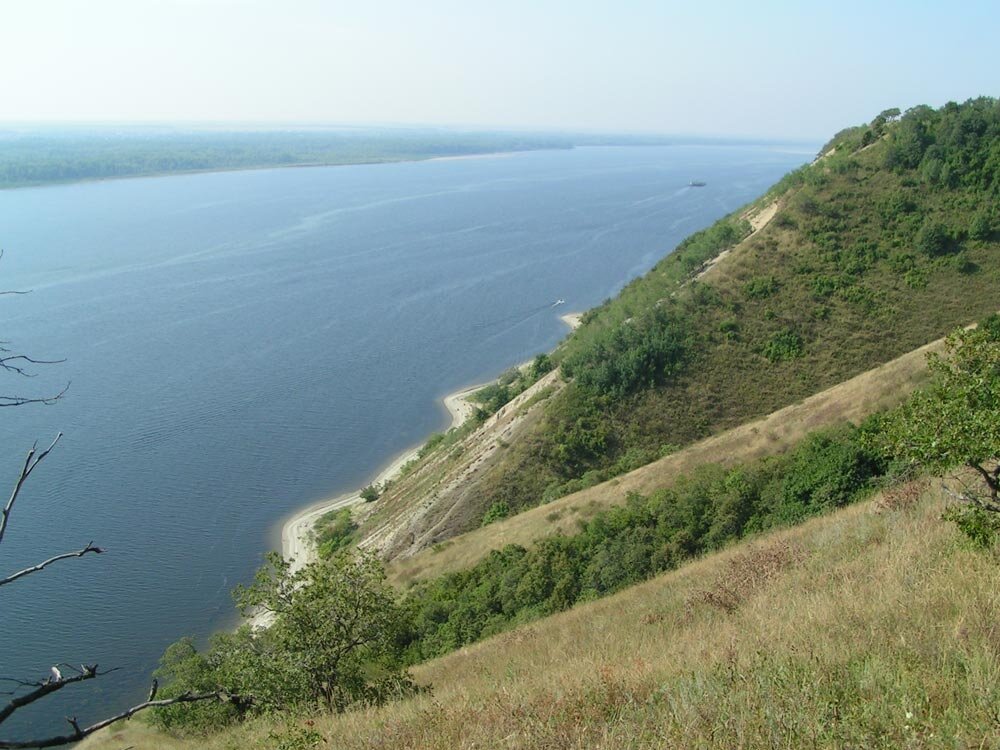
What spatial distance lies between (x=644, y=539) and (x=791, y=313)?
16851mm

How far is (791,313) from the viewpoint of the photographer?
29781 mm

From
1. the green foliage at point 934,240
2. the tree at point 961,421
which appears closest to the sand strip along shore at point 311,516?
the green foliage at point 934,240

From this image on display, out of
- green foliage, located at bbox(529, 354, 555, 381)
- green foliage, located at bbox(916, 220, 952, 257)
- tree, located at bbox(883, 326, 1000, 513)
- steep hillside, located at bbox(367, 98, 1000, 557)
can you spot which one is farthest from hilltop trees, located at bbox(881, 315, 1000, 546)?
green foliage, located at bbox(529, 354, 555, 381)

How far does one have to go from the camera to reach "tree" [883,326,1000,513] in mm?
5898

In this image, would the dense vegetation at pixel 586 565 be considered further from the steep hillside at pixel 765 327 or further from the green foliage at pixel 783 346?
the green foliage at pixel 783 346

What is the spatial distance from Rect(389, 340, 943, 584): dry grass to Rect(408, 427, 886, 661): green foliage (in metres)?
1.43

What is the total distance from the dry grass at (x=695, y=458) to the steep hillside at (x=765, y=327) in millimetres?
2467

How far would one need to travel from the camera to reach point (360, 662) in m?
9.09

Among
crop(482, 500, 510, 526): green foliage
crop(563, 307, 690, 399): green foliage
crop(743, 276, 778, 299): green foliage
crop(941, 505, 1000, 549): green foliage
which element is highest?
crop(941, 505, 1000, 549): green foliage

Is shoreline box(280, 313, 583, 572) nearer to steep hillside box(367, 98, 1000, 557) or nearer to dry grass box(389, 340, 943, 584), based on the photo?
steep hillside box(367, 98, 1000, 557)

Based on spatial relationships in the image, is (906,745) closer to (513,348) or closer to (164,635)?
(164,635)

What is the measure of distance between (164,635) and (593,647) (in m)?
23.4

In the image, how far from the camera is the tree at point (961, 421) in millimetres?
5898

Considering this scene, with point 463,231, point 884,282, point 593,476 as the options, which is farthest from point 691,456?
point 463,231
